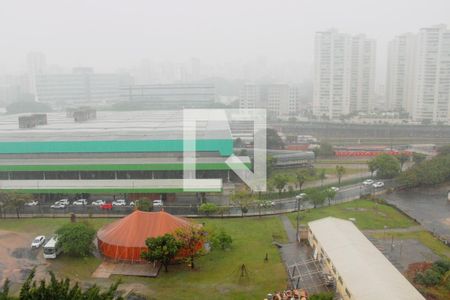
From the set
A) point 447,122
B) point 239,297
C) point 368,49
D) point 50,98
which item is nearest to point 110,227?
point 239,297

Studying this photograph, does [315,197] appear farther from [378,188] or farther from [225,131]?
[225,131]

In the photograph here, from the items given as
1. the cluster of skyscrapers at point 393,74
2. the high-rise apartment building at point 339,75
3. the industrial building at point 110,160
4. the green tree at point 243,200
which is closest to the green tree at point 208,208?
the green tree at point 243,200

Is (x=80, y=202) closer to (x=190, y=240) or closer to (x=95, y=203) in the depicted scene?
(x=95, y=203)

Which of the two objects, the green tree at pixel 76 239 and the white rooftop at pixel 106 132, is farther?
the white rooftop at pixel 106 132

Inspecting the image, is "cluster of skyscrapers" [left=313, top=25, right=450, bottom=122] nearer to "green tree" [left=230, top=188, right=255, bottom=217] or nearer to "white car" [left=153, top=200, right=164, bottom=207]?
"green tree" [left=230, top=188, right=255, bottom=217]

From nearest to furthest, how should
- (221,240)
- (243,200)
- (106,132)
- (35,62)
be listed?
(221,240) → (243,200) → (106,132) → (35,62)

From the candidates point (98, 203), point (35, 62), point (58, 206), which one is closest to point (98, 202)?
point (98, 203)

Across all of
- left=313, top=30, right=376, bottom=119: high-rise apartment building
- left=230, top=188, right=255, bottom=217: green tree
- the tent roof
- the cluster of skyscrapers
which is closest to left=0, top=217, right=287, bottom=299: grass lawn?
the tent roof

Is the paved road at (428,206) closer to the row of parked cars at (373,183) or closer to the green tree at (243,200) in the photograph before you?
the row of parked cars at (373,183)
